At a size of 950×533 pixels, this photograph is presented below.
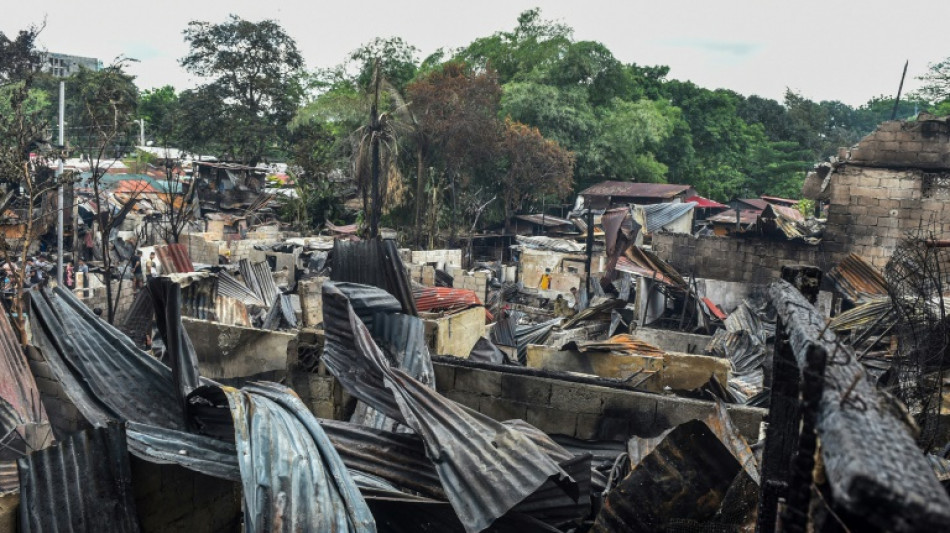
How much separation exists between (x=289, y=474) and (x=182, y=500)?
1.17m

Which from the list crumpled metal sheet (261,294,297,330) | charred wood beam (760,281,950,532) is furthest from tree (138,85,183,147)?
charred wood beam (760,281,950,532)

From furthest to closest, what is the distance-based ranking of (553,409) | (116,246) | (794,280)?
(116,246) → (553,409) → (794,280)

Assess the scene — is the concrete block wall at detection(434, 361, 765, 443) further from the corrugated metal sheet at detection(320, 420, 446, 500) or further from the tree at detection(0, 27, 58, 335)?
the tree at detection(0, 27, 58, 335)

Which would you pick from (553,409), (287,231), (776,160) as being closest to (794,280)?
(553,409)

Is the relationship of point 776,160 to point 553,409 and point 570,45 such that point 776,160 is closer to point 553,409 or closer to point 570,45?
point 570,45

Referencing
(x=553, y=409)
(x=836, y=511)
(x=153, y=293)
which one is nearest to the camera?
(x=836, y=511)

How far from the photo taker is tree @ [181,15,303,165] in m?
43.4

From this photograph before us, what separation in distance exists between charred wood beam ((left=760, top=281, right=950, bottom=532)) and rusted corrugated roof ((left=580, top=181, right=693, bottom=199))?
1423 inches

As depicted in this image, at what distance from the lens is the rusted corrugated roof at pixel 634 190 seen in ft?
122

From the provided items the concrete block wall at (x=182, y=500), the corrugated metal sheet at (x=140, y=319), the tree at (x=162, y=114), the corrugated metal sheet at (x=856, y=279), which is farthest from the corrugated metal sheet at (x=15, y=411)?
the tree at (x=162, y=114)

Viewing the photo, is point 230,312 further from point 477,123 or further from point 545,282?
point 477,123

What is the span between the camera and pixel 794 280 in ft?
11.6

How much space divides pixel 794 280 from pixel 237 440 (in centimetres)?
278

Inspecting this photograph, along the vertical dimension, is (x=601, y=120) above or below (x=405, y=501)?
above
